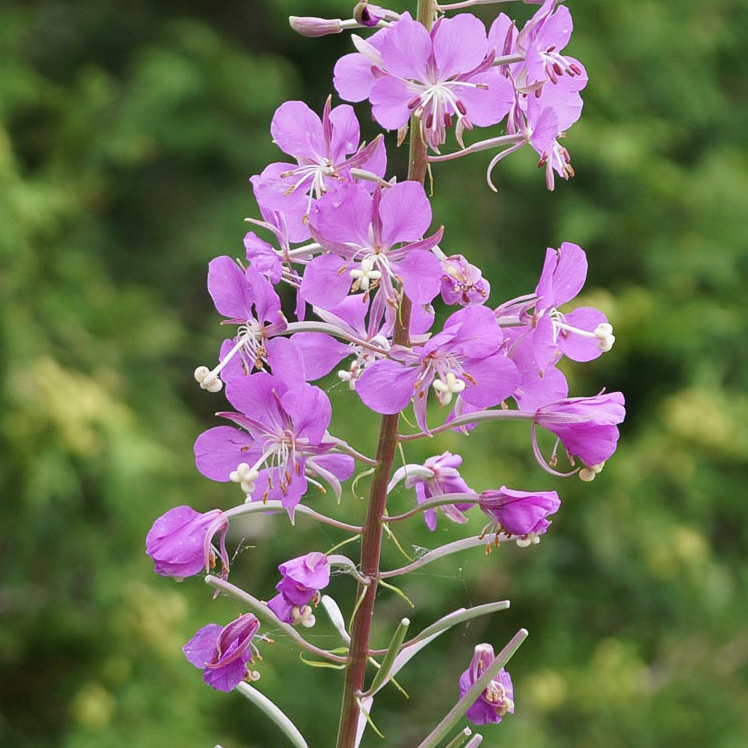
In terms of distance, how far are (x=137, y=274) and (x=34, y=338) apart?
7.24 ft

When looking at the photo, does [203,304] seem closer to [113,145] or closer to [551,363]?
[113,145]

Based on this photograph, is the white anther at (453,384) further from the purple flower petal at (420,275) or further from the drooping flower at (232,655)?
the drooping flower at (232,655)

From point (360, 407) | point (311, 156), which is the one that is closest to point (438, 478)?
point (311, 156)

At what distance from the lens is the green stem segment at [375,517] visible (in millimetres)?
1487

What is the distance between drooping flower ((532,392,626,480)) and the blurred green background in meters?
2.68

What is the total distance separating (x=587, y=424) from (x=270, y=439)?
454 millimetres

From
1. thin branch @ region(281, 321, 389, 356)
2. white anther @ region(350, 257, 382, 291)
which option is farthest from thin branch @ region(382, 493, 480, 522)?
white anther @ region(350, 257, 382, 291)

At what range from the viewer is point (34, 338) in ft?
15.2

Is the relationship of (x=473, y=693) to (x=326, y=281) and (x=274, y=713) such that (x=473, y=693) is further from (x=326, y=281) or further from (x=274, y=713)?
(x=326, y=281)

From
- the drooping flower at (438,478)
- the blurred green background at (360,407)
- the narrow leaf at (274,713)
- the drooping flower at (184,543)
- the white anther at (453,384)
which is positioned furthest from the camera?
the blurred green background at (360,407)

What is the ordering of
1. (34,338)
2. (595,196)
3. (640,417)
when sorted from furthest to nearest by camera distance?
(595,196), (640,417), (34,338)

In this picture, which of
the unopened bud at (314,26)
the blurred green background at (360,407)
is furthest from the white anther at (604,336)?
the blurred green background at (360,407)

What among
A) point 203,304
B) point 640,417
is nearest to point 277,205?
point 640,417

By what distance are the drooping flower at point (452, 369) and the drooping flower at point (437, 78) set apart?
0.85 feet
